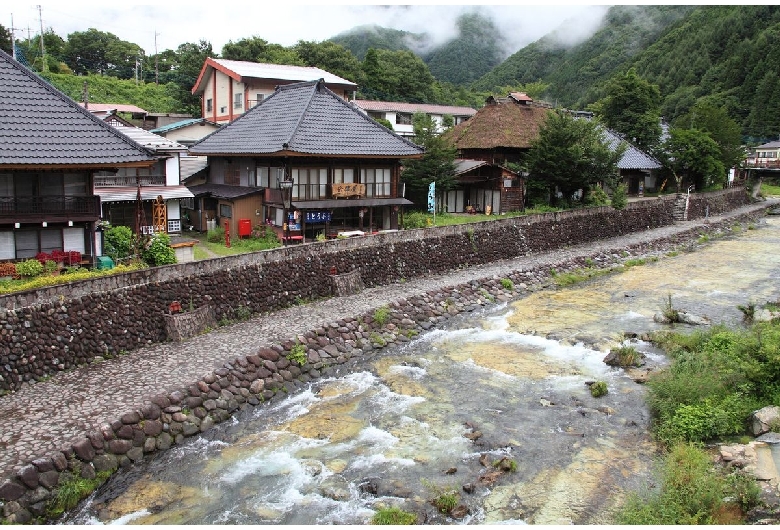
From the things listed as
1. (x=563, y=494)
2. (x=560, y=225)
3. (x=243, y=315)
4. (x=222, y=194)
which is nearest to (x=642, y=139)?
(x=560, y=225)

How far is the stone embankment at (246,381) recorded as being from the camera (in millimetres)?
11039

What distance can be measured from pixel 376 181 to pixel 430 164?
211 inches

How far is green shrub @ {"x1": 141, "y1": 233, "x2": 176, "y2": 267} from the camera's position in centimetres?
1941

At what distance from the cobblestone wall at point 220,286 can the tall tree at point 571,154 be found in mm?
2753

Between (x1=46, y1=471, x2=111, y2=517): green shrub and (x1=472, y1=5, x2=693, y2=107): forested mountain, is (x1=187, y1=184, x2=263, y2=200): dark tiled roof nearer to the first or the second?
(x1=46, y1=471, x2=111, y2=517): green shrub

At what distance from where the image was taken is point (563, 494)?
11430 mm

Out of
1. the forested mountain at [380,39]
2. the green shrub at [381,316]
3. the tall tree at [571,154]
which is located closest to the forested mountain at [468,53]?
the forested mountain at [380,39]

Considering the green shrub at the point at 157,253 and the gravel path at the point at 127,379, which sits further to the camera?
the green shrub at the point at 157,253

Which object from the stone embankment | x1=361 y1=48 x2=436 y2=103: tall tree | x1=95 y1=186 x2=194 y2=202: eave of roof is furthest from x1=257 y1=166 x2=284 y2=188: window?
x1=361 y1=48 x2=436 y2=103: tall tree

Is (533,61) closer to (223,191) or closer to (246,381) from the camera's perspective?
(223,191)

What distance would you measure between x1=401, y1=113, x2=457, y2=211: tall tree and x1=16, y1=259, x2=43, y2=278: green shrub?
824 inches

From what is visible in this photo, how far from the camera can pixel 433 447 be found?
13180 millimetres

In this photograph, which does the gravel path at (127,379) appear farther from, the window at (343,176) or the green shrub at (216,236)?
the green shrub at (216,236)

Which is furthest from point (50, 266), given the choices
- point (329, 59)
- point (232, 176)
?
point (329, 59)
